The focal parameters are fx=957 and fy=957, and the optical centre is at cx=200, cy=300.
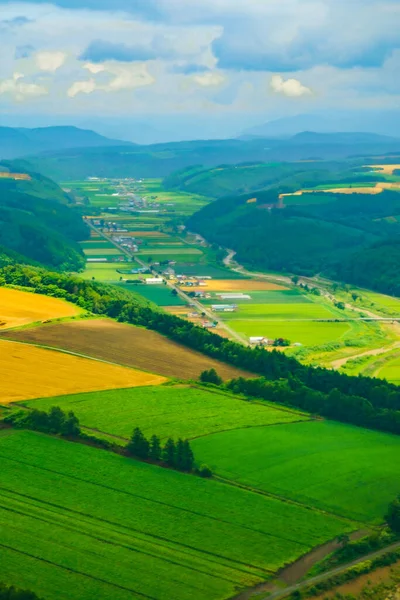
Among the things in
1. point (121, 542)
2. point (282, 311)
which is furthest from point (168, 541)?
point (282, 311)

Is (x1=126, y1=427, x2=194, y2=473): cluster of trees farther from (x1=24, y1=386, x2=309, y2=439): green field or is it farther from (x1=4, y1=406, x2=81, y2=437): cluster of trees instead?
(x1=4, y1=406, x2=81, y2=437): cluster of trees

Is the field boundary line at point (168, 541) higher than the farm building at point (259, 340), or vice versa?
the farm building at point (259, 340)

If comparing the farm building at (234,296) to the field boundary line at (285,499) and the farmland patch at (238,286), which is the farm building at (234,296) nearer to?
the farmland patch at (238,286)

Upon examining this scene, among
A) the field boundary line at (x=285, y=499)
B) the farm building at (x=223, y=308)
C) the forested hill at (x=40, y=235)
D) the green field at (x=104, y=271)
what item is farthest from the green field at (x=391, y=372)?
the forested hill at (x=40, y=235)

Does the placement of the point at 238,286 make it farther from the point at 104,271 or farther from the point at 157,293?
the point at 104,271

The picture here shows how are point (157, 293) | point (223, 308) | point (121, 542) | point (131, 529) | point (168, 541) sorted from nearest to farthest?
1. point (121, 542)
2. point (168, 541)
3. point (131, 529)
4. point (223, 308)
5. point (157, 293)

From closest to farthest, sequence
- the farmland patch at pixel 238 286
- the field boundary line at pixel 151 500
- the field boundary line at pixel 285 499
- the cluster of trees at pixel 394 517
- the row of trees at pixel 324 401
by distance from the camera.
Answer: the field boundary line at pixel 151 500 → the cluster of trees at pixel 394 517 → the field boundary line at pixel 285 499 → the row of trees at pixel 324 401 → the farmland patch at pixel 238 286

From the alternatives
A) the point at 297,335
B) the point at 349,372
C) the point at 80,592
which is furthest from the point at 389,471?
the point at 297,335
